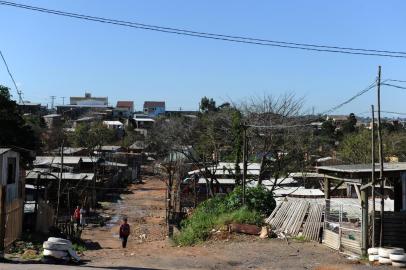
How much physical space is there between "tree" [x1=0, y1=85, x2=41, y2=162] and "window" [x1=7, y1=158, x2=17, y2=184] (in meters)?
7.27

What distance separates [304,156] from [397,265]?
776 inches

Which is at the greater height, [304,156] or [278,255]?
[304,156]

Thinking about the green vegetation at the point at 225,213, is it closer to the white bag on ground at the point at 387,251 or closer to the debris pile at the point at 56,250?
the debris pile at the point at 56,250

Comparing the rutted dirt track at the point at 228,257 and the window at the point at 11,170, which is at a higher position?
the window at the point at 11,170

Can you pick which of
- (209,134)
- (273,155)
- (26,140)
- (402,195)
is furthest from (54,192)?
(402,195)

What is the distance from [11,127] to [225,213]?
538 inches

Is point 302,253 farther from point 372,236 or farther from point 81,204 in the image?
point 81,204

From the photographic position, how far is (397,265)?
14.7 metres

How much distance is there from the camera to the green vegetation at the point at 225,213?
20859mm

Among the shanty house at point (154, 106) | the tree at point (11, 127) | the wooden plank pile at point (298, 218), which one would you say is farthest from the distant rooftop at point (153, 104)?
the wooden plank pile at point (298, 218)

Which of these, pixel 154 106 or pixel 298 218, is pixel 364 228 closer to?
pixel 298 218

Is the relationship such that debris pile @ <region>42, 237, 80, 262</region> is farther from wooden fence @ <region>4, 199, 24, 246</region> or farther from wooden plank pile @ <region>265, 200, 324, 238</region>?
wooden plank pile @ <region>265, 200, 324, 238</region>

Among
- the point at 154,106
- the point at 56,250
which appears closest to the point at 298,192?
the point at 56,250

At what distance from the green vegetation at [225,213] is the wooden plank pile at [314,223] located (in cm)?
200
